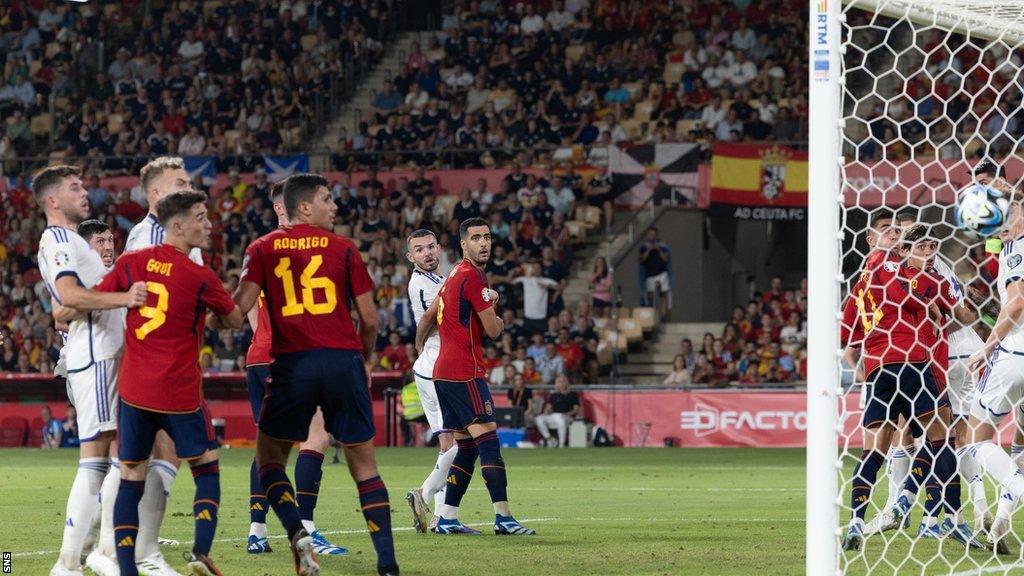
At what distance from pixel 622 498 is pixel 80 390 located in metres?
6.75

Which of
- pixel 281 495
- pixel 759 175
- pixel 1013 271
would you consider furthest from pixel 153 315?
pixel 759 175

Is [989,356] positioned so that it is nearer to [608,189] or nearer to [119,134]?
[608,189]

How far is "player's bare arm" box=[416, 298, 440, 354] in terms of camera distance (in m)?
10.2

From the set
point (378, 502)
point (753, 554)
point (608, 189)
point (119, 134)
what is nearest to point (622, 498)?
point (753, 554)

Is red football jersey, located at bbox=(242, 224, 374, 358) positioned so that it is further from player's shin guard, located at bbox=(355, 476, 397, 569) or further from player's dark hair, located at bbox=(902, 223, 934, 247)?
player's dark hair, located at bbox=(902, 223, 934, 247)

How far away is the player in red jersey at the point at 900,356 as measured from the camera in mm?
8961

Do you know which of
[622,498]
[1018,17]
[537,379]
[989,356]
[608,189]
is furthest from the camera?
[608,189]

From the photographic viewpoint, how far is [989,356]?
8883mm

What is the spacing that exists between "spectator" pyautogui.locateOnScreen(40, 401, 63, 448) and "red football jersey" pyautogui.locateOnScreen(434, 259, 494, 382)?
15.1 m

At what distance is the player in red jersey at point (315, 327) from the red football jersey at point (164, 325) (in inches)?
15.1

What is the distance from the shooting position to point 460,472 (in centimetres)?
995

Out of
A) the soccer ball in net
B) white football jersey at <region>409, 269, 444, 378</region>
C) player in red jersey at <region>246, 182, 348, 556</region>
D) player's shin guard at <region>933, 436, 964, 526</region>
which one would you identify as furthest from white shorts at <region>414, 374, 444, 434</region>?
the soccer ball in net

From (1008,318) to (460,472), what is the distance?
383 centimetres

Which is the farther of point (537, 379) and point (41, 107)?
point (41, 107)
